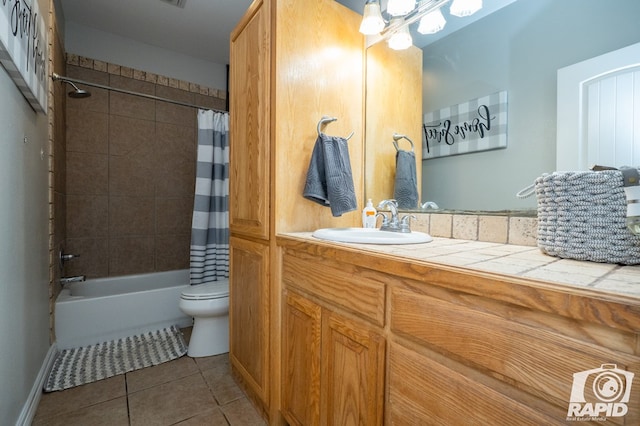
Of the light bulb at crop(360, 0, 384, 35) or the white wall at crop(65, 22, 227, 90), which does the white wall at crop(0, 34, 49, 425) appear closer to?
the white wall at crop(65, 22, 227, 90)

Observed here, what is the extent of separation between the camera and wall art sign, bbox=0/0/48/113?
0.95 metres

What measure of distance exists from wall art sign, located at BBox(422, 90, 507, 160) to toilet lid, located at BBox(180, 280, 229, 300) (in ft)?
4.96

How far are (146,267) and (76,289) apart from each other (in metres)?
0.54

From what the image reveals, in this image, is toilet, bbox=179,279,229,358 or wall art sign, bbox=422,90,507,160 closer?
wall art sign, bbox=422,90,507,160

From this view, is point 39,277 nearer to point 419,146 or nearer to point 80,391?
point 80,391

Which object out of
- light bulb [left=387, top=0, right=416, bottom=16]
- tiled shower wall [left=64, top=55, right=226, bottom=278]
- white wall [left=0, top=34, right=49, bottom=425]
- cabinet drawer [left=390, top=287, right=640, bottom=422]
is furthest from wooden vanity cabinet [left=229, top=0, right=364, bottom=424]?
tiled shower wall [left=64, top=55, right=226, bottom=278]

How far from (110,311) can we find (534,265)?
2.53 metres

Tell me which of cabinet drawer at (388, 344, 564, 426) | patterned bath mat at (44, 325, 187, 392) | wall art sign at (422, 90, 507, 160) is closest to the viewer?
cabinet drawer at (388, 344, 564, 426)

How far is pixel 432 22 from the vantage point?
139 centimetres

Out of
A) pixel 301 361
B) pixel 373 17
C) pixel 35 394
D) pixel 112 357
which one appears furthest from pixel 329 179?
pixel 112 357

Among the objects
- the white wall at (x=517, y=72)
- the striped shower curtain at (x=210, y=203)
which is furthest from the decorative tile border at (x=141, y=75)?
the white wall at (x=517, y=72)

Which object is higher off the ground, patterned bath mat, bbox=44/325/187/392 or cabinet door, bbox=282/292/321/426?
cabinet door, bbox=282/292/321/426

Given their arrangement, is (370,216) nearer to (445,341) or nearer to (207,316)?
(445,341)

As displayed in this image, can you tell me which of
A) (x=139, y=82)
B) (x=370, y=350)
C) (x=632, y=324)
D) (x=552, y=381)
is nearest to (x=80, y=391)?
(x=370, y=350)
